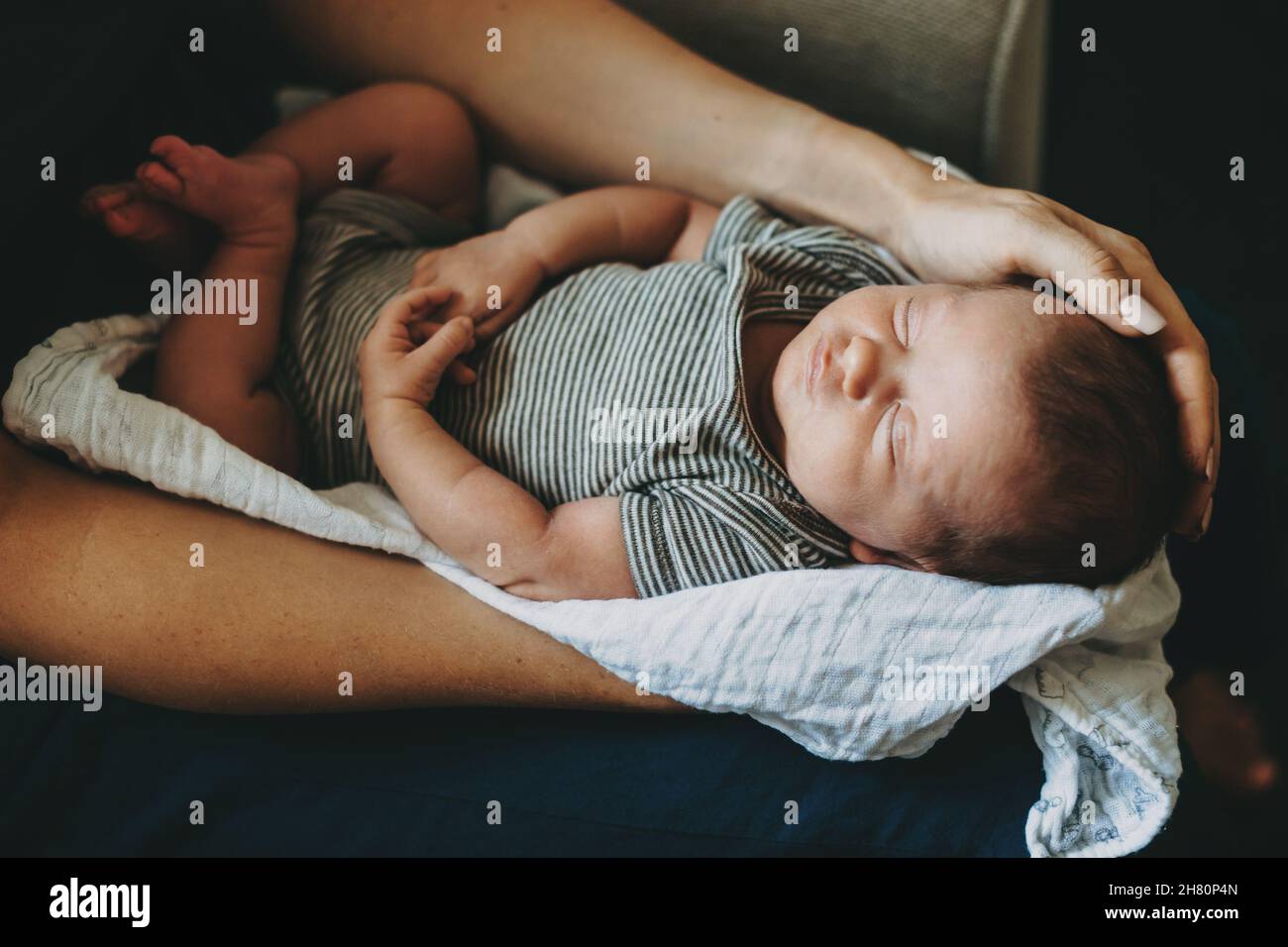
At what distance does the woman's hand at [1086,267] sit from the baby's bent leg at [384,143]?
1.95ft

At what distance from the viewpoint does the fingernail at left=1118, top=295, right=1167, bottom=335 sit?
2.87 ft

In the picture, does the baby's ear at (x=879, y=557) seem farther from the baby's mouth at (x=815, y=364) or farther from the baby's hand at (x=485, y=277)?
the baby's hand at (x=485, y=277)

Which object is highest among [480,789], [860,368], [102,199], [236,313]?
[102,199]

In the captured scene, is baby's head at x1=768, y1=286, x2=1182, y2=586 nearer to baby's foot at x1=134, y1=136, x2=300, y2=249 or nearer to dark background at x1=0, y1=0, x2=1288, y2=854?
dark background at x1=0, y1=0, x2=1288, y2=854

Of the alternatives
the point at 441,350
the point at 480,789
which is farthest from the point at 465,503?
the point at 480,789

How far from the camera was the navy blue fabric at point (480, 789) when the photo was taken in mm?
917

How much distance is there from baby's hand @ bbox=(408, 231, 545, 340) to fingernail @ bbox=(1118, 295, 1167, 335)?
0.64 m

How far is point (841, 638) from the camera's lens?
2.94ft

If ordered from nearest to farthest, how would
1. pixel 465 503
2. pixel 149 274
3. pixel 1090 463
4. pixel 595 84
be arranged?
pixel 1090 463
pixel 465 503
pixel 149 274
pixel 595 84

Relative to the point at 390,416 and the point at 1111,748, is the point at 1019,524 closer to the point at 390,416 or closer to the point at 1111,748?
the point at 1111,748

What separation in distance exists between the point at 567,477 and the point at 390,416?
0.20 m

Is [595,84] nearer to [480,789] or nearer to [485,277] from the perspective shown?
[485,277]

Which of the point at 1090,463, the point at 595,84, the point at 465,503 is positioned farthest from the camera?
the point at 595,84

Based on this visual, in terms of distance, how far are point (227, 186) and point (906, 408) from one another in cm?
76
